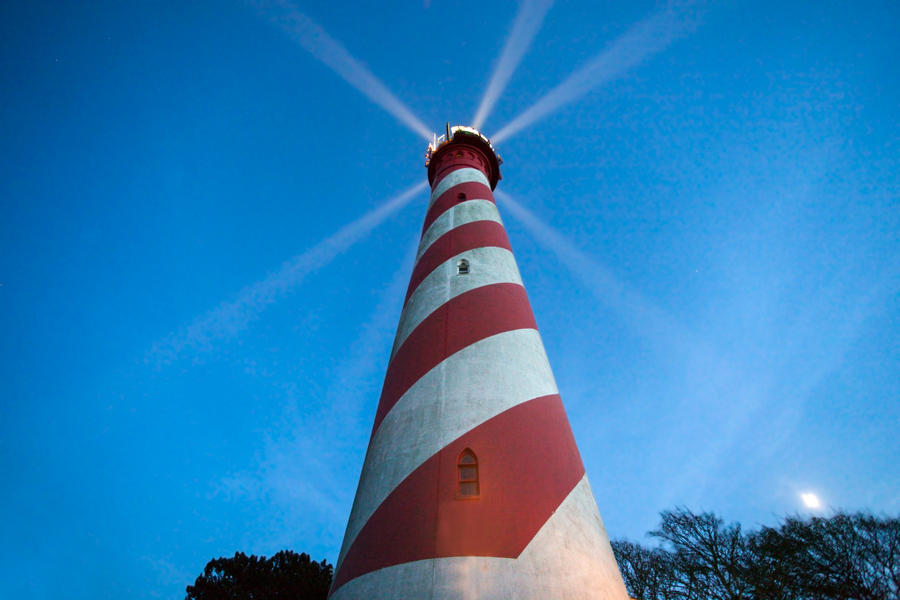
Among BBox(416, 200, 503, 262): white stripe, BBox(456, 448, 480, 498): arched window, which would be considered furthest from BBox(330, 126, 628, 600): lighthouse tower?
BBox(416, 200, 503, 262): white stripe

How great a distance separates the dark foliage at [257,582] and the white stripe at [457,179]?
421 inches

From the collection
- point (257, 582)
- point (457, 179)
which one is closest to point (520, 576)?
point (457, 179)

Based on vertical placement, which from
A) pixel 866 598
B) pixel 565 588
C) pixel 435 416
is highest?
pixel 435 416

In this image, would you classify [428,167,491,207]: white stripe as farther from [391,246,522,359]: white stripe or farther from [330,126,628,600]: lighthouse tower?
[330,126,628,600]: lighthouse tower

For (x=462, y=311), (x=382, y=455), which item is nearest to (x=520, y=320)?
(x=462, y=311)

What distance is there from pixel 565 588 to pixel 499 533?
0.80 m

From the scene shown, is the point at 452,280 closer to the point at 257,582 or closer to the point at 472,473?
the point at 472,473

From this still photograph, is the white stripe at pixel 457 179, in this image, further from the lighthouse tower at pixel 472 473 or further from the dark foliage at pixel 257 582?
the dark foliage at pixel 257 582

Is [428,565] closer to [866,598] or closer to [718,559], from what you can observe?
[866,598]

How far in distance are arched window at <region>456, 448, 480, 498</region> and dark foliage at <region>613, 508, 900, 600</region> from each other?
32.9 feet

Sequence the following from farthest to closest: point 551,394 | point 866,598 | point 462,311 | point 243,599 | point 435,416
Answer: point 243,599 → point 866,598 → point 462,311 → point 551,394 → point 435,416

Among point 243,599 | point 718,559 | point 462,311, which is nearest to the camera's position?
point 462,311

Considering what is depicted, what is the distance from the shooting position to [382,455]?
615 centimetres

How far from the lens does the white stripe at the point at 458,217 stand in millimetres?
9547
